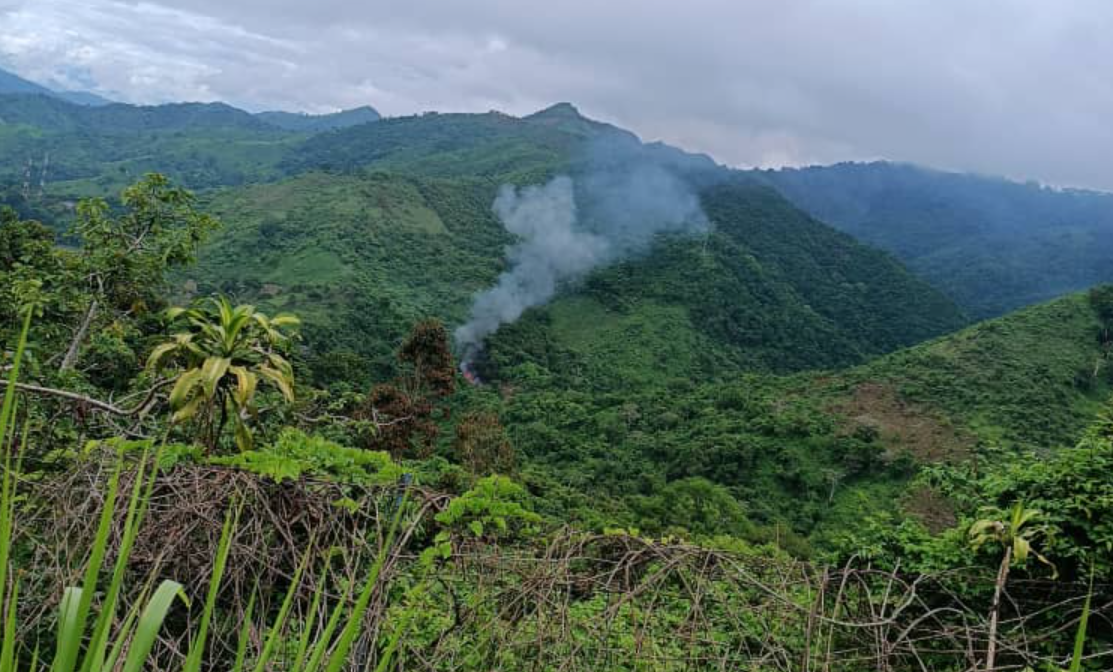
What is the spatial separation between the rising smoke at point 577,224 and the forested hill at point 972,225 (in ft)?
133

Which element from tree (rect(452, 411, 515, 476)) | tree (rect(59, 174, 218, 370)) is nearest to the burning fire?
tree (rect(452, 411, 515, 476))

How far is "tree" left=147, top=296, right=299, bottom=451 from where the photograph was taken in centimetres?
375

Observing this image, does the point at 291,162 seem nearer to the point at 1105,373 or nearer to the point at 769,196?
the point at 769,196

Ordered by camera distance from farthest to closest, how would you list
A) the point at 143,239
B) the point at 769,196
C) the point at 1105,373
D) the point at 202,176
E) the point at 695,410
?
the point at 202,176
the point at 769,196
the point at 695,410
the point at 1105,373
the point at 143,239

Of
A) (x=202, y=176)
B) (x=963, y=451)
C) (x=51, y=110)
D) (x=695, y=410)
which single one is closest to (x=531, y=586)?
(x=963, y=451)

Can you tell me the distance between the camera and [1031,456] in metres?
4.24

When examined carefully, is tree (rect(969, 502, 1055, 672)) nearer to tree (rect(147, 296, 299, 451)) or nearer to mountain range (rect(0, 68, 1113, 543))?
mountain range (rect(0, 68, 1113, 543))

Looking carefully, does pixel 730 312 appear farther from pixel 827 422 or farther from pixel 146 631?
pixel 146 631

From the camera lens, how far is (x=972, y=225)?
424 feet

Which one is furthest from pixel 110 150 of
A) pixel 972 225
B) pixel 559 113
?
pixel 972 225

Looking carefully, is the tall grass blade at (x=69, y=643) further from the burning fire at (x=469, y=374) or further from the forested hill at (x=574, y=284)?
the burning fire at (x=469, y=374)

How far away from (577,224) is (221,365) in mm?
63038

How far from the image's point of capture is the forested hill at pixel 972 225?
299ft

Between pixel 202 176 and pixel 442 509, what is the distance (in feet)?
367
